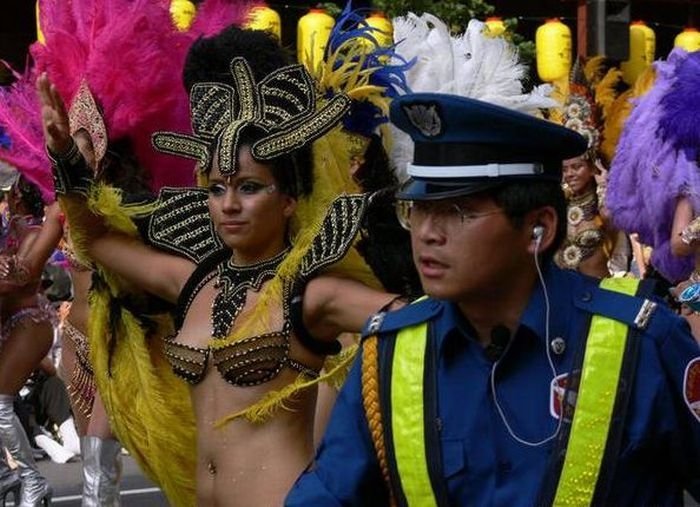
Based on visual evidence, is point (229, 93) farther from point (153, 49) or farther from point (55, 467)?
point (55, 467)

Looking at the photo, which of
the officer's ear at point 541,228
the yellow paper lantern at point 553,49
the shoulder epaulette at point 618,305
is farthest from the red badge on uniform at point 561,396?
the yellow paper lantern at point 553,49

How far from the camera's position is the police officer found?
9.25ft

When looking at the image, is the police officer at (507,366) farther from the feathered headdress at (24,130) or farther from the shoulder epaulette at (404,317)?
the feathered headdress at (24,130)

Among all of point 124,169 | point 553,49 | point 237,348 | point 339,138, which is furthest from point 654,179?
point 553,49

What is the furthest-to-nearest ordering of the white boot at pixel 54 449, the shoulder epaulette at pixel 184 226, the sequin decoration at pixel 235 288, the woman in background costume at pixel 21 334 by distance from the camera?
the white boot at pixel 54 449, the woman in background costume at pixel 21 334, the shoulder epaulette at pixel 184 226, the sequin decoration at pixel 235 288

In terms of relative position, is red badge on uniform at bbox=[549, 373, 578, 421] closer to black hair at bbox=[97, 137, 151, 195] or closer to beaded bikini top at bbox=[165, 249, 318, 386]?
beaded bikini top at bbox=[165, 249, 318, 386]

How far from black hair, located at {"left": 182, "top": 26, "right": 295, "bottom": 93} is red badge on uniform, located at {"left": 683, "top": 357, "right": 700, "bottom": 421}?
252cm

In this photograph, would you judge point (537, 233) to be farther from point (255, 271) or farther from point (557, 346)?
point (255, 271)

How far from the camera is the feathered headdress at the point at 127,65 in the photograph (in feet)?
19.0

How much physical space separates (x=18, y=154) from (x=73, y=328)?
3.45 ft

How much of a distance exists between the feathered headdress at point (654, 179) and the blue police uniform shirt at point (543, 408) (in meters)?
3.73

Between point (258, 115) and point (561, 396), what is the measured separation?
2.29 meters

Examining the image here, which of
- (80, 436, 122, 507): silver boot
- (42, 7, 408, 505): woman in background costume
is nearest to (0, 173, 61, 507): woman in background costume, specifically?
(80, 436, 122, 507): silver boot

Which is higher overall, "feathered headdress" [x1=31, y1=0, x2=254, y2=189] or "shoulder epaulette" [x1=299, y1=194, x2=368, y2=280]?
"feathered headdress" [x1=31, y1=0, x2=254, y2=189]
